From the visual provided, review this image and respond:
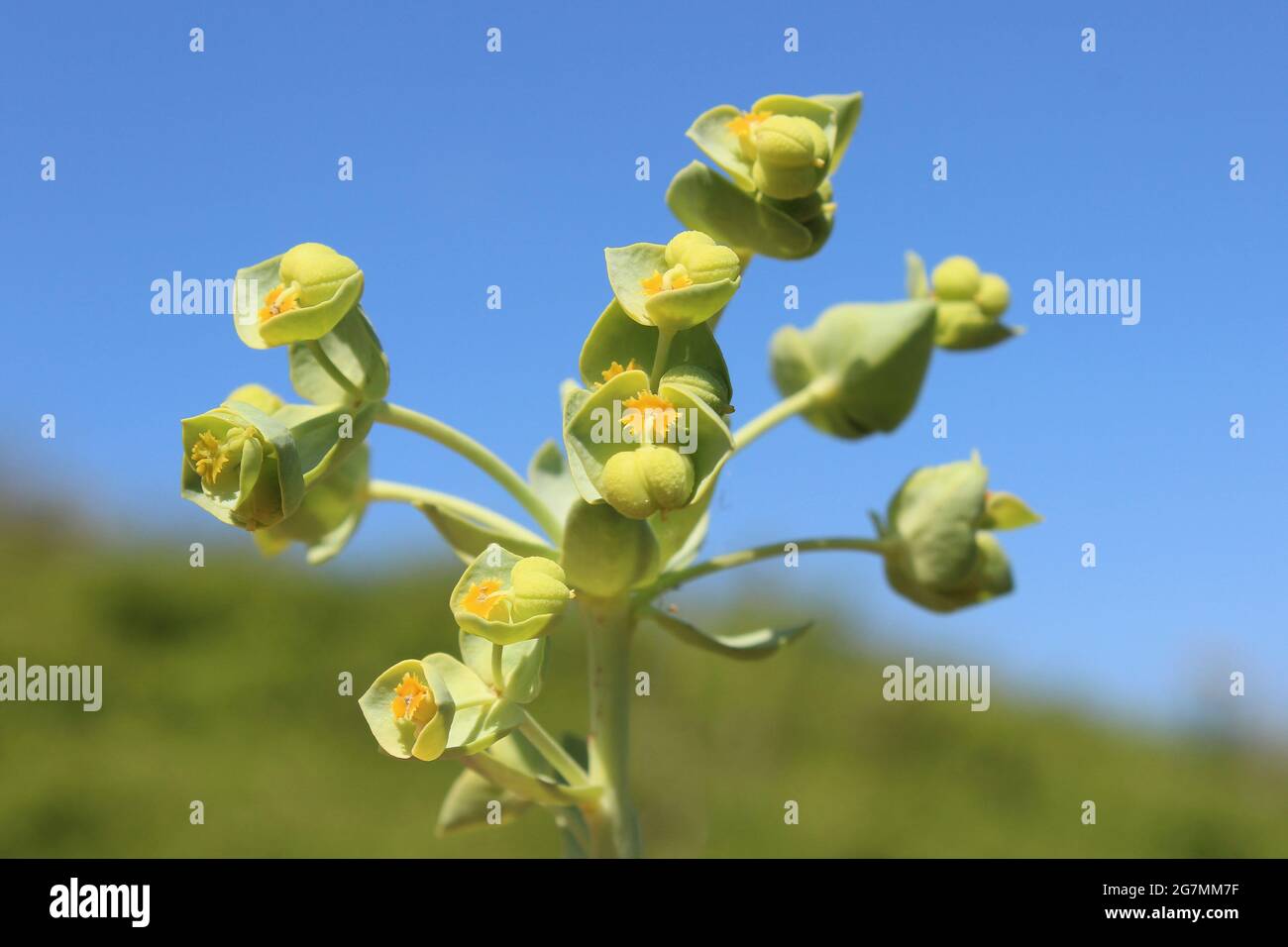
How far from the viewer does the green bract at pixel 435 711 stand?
770 millimetres

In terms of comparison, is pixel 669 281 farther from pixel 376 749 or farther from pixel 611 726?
pixel 376 749

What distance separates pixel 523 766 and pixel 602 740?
0.09 m

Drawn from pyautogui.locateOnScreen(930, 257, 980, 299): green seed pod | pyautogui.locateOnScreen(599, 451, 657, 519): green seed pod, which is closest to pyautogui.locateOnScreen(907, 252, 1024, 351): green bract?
pyautogui.locateOnScreen(930, 257, 980, 299): green seed pod

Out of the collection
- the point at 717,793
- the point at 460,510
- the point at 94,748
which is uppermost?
the point at 460,510

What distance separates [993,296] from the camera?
1148 millimetres

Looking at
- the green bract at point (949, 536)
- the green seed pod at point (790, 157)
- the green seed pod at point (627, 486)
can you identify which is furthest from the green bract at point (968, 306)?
the green seed pod at point (627, 486)

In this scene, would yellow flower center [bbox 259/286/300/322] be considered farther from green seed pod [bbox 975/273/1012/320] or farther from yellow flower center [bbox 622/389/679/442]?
green seed pod [bbox 975/273/1012/320]

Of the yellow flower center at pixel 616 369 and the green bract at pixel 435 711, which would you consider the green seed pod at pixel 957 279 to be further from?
the green bract at pixel 435 711

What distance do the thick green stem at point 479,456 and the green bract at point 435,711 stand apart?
21 centimetres

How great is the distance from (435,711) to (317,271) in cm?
34
